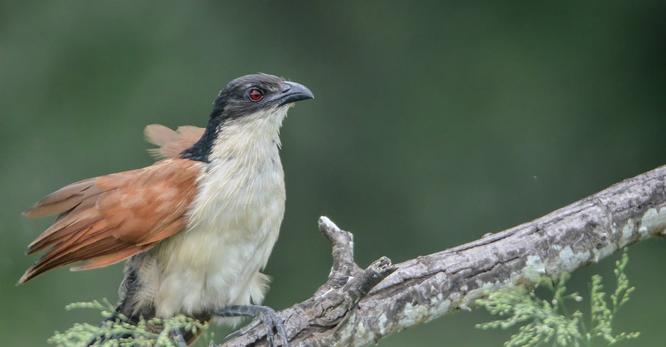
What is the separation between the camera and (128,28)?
22.5ft

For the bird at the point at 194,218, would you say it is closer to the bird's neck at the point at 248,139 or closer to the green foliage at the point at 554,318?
the bird's neck at the point at 248,139

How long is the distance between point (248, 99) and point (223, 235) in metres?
0.43

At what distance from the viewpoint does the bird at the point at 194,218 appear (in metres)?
3.48

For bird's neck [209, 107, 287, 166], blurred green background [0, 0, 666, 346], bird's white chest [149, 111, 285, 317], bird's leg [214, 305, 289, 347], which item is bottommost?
bird's leg [214, 305, 289, 347]

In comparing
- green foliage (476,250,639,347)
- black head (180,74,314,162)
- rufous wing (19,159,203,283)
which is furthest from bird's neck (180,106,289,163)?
green foliage (476,250,639,347)

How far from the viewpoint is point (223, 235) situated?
3.49 metres

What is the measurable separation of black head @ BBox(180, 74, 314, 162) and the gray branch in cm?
52

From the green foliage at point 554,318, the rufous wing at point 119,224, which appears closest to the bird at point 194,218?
the rufous wing at point 119,224

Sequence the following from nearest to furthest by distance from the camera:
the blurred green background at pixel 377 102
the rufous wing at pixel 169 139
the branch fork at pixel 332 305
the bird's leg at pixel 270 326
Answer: the branch fork at pixel 332 305 < the bird's leg at pixel 270 326 < the rufous wing at pixel 169 139 < the blurred green background at pixel 377 102

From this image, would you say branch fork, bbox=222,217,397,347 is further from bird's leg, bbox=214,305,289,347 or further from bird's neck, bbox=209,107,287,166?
bird's neck, bbox=209,107,287,166

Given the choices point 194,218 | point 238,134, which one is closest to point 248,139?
point 238,134

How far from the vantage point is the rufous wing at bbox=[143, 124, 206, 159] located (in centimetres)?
391

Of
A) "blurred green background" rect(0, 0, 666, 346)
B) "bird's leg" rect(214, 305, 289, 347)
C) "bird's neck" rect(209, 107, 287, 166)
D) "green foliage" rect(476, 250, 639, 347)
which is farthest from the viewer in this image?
"blurred green background" rect(0, 0, 666, 346)

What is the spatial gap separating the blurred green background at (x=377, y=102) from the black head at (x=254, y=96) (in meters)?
2.80
